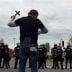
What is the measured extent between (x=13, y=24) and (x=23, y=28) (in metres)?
0.24

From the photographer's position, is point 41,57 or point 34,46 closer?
point 34,46

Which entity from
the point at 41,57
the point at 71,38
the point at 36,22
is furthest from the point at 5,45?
the point at 71,38

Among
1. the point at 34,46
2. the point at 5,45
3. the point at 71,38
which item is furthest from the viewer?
the point at 71,38

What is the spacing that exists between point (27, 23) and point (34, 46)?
57cm

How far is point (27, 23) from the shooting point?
28.2ft

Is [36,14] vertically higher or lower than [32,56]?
higher

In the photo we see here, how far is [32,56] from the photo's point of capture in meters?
8.45

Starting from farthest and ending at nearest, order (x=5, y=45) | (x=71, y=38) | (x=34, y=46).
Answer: (x=71, y=38) < (x=5, y=45) < (x=34, y=46)

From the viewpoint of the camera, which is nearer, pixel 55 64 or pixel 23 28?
pixel 23 28

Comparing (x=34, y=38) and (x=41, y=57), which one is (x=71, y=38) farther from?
(x=34, y=38)

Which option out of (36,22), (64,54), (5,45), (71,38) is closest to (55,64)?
(64,54)

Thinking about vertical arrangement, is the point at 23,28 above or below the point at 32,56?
above

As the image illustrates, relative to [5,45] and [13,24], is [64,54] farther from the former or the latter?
[13,24]

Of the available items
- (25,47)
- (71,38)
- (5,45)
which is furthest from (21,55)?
(71,38)
